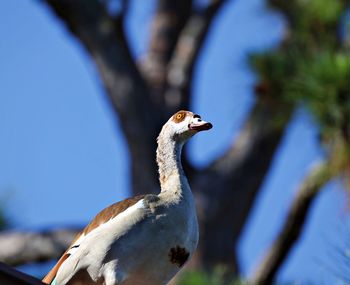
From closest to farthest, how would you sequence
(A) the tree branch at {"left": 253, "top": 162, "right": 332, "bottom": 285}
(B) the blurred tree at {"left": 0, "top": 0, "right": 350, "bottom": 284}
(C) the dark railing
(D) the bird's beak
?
(C) the dark railing
(D) the bird's beak
(B) the blurred tree at {"left": 0, "top": 0, "right": 350, "bottom": 284}
(A) the tree branch at {"left": 253, "top": 162, "right": 332, "bottom": 285}

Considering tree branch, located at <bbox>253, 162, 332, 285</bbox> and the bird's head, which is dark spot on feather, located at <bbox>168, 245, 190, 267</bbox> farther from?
tree branch, located at <bbox>253, 162, 332, 285</bbox>

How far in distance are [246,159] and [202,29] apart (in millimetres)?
1298

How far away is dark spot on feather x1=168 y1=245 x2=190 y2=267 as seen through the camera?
14.2ft

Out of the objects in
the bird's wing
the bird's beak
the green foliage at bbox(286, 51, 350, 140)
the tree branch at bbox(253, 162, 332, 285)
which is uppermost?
the bird's beak

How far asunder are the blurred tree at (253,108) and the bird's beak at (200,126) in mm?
2831

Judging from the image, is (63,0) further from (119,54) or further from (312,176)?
(312,176)

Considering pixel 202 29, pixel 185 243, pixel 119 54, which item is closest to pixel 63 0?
pixel 119 54

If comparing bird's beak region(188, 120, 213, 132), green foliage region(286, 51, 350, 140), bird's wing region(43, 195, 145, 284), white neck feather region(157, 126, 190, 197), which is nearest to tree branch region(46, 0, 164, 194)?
green foliage region(286, 51, 350, 140)

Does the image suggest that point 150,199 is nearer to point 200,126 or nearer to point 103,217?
point 103,217

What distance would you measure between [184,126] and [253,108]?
14.6 ft

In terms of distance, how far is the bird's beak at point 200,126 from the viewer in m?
4.60

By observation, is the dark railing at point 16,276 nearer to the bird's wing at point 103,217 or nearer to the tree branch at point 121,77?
the bird's wing at point 103,217

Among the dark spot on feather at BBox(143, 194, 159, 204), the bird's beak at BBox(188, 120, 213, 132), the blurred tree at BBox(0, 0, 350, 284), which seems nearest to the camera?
the dark spot on feather at BBox(143, 194, 159, 204)

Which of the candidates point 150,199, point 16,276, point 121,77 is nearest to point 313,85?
point 121,77
